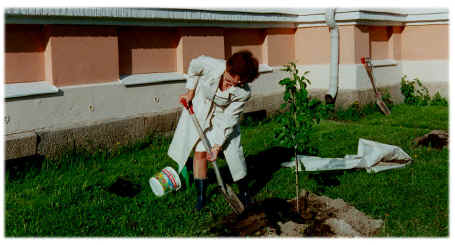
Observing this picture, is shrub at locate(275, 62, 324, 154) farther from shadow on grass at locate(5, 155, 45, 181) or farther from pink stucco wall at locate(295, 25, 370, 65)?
pink stucco wall at locate(295, 25, 370, 65)

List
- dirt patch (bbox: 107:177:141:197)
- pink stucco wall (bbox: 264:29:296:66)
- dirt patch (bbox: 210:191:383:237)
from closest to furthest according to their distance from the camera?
dirt patch (bbox: 210:191:383:237)
dirt patch (bbox: 107:177:141:197)
pink stucco wall (bbox: 264:29:296:66)

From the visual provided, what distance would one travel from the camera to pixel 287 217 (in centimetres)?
521

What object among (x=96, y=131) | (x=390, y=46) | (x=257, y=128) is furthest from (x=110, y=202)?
(x=390, y=46)

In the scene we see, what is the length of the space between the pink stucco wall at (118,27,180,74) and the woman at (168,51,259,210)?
2.74 meters

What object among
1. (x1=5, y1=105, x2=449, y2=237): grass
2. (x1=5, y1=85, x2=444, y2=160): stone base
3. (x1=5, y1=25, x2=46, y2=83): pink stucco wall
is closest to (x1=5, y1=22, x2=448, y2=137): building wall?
(x1=5, y1=25, x2=46, y2=83): pink stucco wall

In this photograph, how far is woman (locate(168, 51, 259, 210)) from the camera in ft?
17.3

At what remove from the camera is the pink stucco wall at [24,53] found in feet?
21.7

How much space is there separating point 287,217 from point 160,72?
4109 mm

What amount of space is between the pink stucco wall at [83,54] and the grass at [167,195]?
105cm

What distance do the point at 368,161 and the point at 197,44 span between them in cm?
354

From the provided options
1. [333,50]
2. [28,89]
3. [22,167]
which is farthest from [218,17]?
[22,167]

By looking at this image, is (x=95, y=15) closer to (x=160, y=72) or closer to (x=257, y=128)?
(x=160, y=72)

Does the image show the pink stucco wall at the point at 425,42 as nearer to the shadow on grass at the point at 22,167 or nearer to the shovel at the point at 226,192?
the shovel at the point at 226,192

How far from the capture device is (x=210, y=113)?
18.1ft
